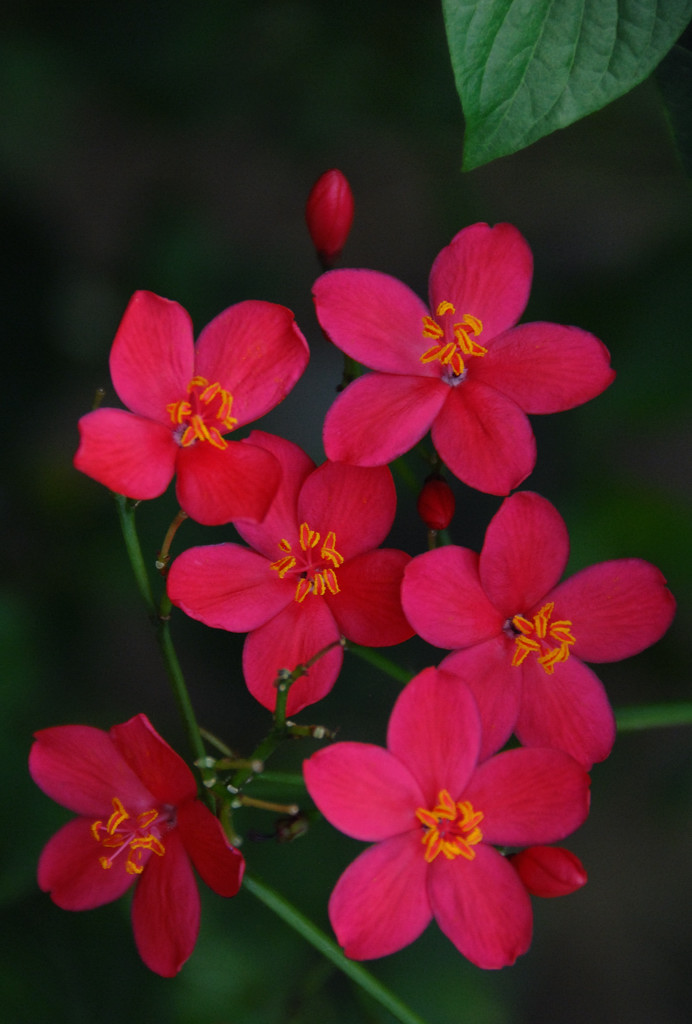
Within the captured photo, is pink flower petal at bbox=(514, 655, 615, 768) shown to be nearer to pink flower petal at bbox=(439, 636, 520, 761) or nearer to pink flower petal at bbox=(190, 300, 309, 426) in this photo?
pink flower petal at bbox=(439, 636, 520, 761)

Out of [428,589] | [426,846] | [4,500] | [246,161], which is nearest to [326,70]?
[246,161]

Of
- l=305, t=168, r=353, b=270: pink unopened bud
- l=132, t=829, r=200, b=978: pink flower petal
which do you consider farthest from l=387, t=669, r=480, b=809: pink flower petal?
l=305, t=168, r=353, b=270: pink unopened bud

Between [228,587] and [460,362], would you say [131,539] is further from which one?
[460,362]

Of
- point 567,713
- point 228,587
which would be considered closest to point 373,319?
point 228,587

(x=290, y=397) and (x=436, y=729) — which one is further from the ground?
(x=290, y=397)

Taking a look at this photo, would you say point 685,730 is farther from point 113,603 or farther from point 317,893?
point 113,603

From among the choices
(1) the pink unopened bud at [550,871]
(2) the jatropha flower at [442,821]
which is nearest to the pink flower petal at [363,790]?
(2) the jatropha flower at [442,821]

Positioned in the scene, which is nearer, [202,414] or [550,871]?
[550,871]
